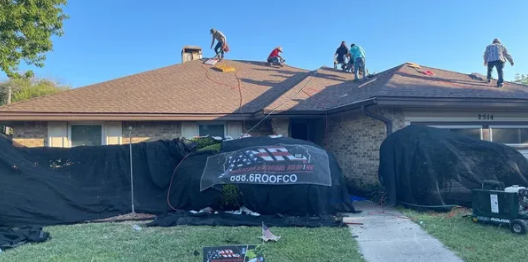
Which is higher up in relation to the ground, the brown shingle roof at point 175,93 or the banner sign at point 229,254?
the brown shingle roof at point 175,93

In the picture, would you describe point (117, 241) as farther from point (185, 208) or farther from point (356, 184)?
point (356, 184)

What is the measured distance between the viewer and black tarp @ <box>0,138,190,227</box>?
760 centimetres

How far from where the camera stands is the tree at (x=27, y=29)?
1212 cm

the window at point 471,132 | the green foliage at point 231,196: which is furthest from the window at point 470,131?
the green foliage at point 231,196

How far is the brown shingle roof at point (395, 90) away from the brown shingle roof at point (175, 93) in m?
0.89

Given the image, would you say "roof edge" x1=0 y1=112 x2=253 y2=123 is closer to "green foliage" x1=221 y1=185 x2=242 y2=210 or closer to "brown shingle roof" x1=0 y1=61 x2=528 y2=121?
"brown shingle roof" x1=0 y1=61 x2=528 y2=121

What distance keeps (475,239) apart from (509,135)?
659cm

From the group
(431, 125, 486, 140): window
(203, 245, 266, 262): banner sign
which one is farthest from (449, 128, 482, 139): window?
(203, 245, 266, 262): banner sign

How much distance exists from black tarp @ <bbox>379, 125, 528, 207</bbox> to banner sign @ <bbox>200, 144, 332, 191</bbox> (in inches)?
61.6

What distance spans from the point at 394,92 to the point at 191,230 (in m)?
6.09

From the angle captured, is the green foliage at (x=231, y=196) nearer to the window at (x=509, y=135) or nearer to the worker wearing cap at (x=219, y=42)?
the window at (x=509, y=135)

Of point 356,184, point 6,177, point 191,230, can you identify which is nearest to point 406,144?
point 356,184

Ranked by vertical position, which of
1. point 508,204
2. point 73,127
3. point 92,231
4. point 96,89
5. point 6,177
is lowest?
point 92,231

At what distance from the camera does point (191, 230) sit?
22.2 ft
